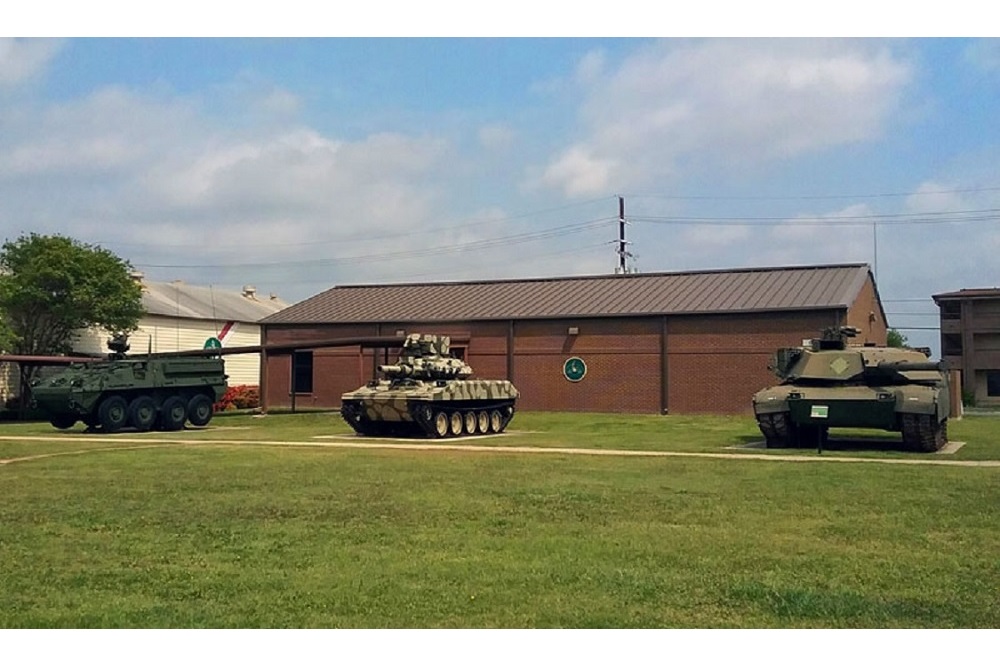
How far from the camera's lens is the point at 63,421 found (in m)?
28.1

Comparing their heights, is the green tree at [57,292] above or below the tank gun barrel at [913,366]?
above

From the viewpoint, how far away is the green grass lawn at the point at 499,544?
21.1 ft

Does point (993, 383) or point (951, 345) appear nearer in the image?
point (993, 383)

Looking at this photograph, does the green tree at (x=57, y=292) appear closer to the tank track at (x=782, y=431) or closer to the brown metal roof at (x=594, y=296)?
the brown metal roof at (x=594, y=296)

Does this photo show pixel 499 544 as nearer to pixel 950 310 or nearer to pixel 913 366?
pixel 913 366

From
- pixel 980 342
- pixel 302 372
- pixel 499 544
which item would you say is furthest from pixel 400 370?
pixel 980 342

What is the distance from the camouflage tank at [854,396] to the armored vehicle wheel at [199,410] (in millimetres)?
15775

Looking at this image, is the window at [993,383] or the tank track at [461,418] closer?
the tank track at [461,418]

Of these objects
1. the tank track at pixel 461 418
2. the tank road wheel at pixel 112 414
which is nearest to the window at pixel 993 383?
the tank track at pixel 461 418

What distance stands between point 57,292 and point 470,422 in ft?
62.1

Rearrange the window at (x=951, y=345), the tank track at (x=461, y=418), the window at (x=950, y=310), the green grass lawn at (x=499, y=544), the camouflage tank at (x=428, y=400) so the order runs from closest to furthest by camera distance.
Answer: the green grass lawn at (x=499, y=544)
the tank track at (x=461, y=418)
the camouflage tank at (x=428, y=400)
the window at (x=951, y=345)
the window at (x=950, y=310)

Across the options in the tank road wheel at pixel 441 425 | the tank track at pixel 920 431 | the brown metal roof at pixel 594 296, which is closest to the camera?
the tank track at pixel 920 431

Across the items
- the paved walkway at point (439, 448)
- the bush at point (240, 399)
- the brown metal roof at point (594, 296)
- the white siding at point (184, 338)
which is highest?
the brown metal roof at point (594, 296)

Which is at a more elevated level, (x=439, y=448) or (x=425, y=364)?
(x=425, y=364)
